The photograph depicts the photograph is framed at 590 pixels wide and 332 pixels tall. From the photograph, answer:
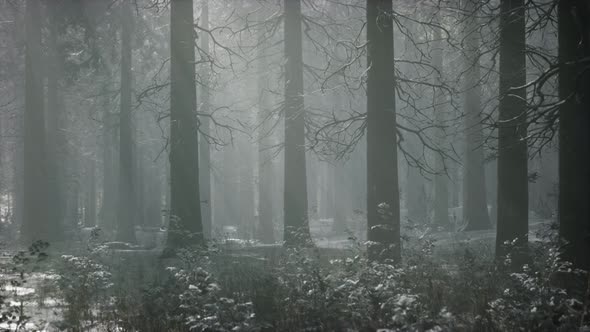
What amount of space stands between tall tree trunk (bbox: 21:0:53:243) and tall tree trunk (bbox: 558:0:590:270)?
18.8 m

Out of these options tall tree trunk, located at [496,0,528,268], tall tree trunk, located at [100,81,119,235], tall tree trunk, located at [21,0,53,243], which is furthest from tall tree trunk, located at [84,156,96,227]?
tall tree trunk, located at [496,0,528,268]

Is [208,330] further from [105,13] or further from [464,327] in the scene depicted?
[105,13]

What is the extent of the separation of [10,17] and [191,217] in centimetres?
1847

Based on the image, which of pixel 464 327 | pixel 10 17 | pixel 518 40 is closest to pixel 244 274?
pixel 464 327

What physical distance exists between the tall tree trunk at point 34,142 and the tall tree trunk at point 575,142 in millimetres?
18838

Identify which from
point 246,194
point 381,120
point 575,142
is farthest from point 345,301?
point 246,194

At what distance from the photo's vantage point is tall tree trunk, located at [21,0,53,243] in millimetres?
21828

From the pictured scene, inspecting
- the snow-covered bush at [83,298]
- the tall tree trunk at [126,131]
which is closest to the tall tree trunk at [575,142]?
the snow-covered bush at [83,298]

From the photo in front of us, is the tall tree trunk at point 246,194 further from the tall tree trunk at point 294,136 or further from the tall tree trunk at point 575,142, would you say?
the tall tree trunk at point 575,142

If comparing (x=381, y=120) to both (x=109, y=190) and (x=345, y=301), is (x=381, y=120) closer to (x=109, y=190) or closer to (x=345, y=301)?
(x=345, y=301)

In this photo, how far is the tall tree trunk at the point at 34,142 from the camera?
2183 cm

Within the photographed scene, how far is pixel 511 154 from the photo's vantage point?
10.8 metres

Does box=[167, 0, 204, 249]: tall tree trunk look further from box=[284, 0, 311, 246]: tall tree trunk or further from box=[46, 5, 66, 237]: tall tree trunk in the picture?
box=[46, 5, 66, 237]: tall tree trunk

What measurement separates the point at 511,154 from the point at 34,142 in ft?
58.0
